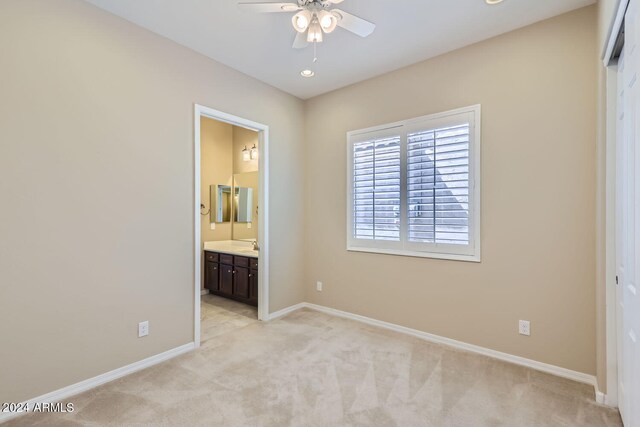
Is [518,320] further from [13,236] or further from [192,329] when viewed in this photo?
[13,236]

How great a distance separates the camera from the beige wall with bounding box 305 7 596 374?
2.33m

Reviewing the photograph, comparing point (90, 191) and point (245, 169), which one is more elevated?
point (245, 169)

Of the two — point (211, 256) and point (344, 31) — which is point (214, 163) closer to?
point (211, 256)

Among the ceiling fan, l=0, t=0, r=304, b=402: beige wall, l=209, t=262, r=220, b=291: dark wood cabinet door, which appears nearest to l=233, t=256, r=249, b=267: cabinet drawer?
l=209, t=262, r=220, b=291: dark wood cabinet door

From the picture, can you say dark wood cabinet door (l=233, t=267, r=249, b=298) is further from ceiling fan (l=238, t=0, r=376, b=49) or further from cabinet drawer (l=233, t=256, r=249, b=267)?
ceiling fan (l=238, t=0, r=376, b=49)

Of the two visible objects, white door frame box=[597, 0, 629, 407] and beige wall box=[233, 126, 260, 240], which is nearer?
white door frame box=[597, 0, 629, 407]

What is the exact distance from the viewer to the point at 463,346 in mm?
2883

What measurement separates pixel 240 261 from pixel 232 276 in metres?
0.31

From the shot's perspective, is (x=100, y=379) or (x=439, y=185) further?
(x=439, y=185)

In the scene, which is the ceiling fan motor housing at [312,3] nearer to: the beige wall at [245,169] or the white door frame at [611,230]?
the white door frame at [611,230]

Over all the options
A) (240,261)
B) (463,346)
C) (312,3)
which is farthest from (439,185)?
(240,261)

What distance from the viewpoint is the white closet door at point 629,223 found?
133 centimetres

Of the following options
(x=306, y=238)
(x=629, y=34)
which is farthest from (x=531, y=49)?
(x=306, y=238)

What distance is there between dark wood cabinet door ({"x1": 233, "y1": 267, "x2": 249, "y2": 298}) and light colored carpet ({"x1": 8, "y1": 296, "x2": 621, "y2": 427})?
1.12m
